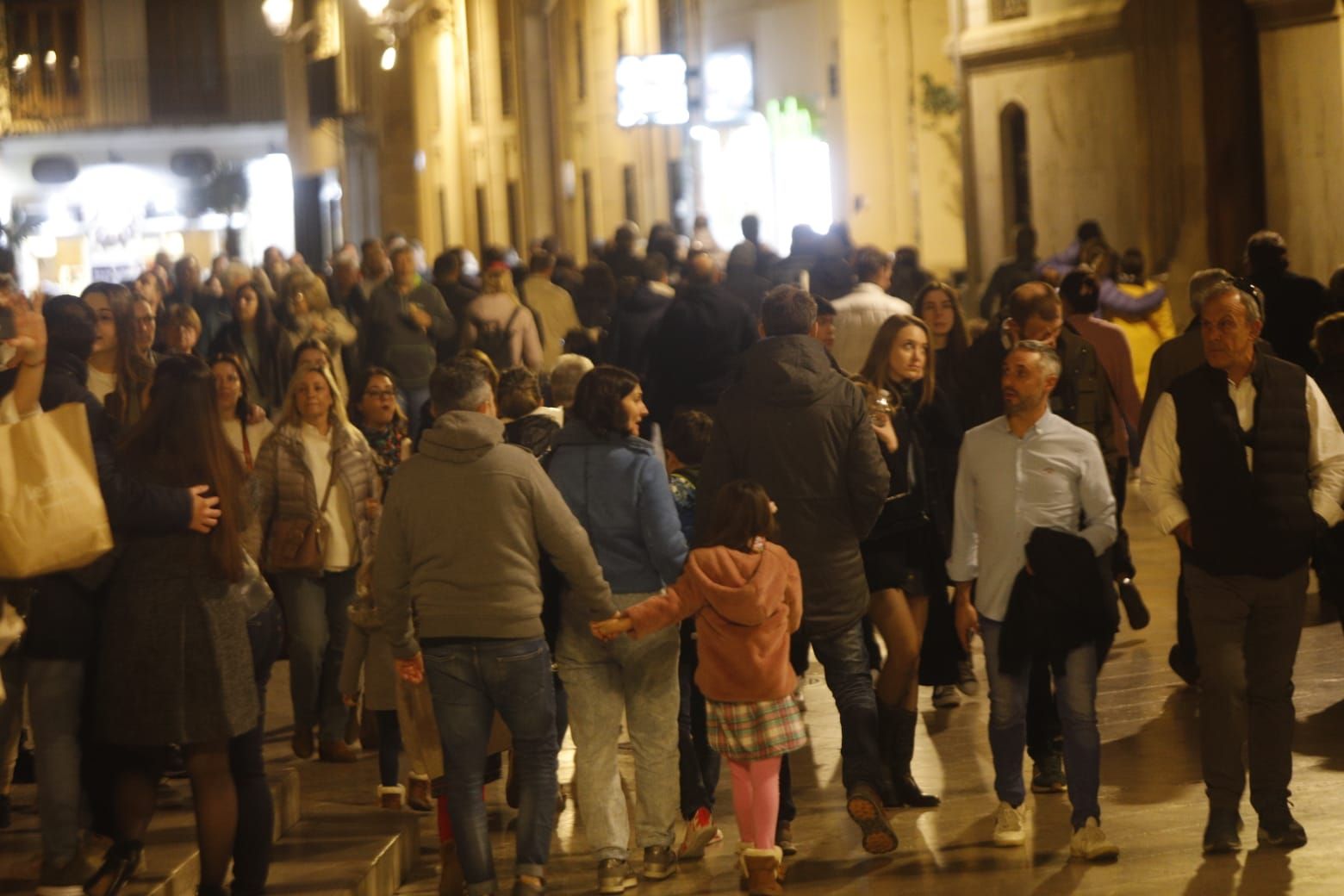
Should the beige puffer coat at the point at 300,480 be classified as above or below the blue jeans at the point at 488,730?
above

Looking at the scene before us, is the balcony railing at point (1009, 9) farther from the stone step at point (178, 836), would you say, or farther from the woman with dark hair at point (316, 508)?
the stone step at point (178, 836)

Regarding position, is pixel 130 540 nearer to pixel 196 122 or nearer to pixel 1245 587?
pixel 1245 587

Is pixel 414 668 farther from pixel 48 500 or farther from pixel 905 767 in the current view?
pixel 905 767

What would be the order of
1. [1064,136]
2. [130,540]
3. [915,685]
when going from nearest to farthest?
[130,540] → [915,685] → [1064,136]

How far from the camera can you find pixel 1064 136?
21.4 metres

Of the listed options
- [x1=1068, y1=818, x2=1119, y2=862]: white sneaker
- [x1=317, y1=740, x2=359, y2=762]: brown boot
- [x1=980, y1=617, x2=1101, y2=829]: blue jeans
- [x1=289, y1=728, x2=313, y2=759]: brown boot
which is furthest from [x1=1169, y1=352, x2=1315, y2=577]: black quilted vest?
[x1=289, y1=728, x2=313, y2=759]: brown boot

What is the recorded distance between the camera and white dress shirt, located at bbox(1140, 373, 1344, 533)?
7215 mm

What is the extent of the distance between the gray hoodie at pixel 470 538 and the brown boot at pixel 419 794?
4.66 ft

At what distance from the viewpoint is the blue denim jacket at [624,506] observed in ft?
23.8

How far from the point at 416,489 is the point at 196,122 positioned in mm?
46135

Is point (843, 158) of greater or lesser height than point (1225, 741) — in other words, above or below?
above

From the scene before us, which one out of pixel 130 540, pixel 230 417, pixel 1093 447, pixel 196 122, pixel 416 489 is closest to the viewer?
pixel 130 540

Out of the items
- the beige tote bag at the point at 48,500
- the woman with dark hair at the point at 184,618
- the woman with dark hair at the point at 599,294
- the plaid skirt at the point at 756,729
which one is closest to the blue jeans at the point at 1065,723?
the plaid skirt at the point at 756,729

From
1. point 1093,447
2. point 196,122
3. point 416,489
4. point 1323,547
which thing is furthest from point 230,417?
point 196,122
